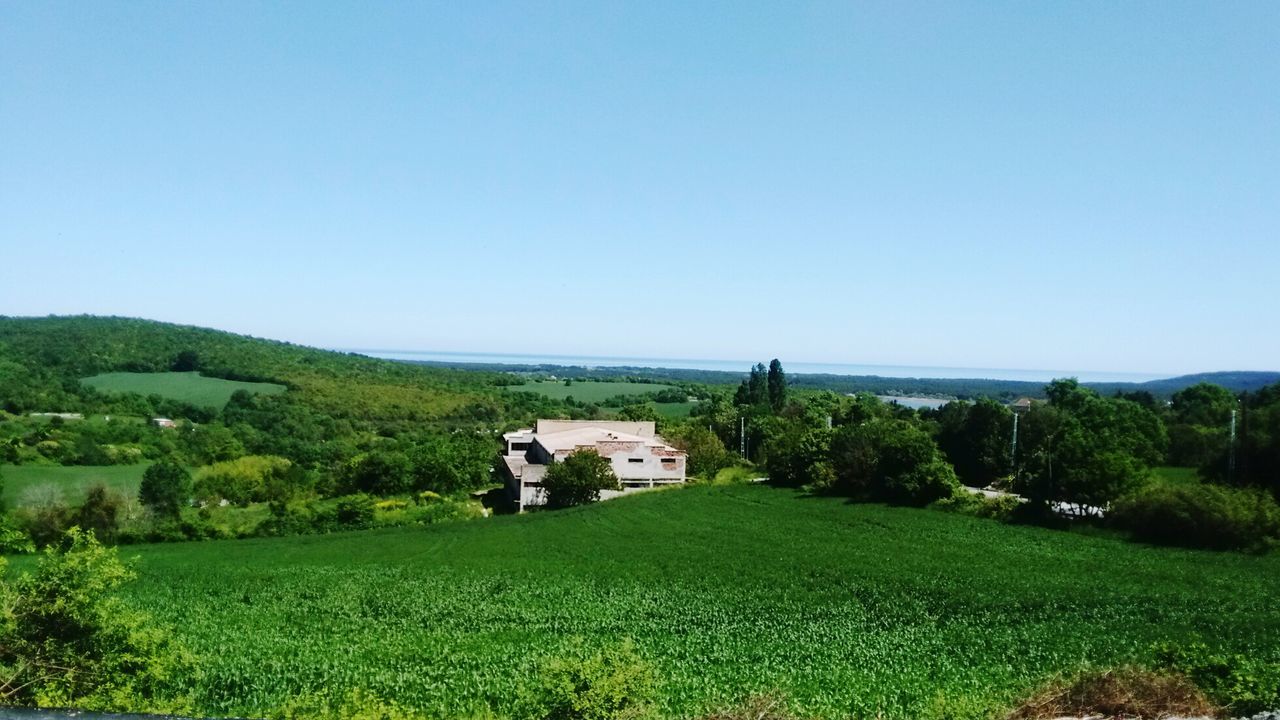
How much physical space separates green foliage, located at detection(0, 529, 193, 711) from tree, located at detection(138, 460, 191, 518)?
49.7m

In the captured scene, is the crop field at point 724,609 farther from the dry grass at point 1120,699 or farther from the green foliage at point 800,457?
the green foliage at point 800,457

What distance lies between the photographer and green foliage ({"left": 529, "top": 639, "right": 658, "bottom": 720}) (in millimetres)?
9531

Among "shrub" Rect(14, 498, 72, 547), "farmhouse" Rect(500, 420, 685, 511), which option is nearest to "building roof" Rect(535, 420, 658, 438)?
"farmhouse" Rect(500, 420, 685, 511)

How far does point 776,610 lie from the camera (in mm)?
25312

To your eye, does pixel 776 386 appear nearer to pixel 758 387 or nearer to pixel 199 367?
pixel 758 387

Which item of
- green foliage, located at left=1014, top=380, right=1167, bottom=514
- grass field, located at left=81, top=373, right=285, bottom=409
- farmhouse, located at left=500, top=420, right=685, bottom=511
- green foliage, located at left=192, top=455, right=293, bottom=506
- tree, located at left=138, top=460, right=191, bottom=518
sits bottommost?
green foliage, located at left=192, top=455, right=293, bottom=506

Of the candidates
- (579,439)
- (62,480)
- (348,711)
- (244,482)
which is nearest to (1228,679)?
(348,711)

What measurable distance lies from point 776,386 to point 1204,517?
68.2m

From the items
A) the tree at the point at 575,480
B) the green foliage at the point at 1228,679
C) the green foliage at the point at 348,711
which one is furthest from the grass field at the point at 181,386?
the green foliage at the point at 1228,679

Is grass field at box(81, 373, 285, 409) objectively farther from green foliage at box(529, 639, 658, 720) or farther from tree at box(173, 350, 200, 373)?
green foliage at box(529, 639, 658, 720)

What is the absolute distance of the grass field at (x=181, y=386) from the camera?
108 meters

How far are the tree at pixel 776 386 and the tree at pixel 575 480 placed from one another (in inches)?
1771

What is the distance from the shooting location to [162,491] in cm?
5725

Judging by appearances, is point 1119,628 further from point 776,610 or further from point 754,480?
point 754,480
